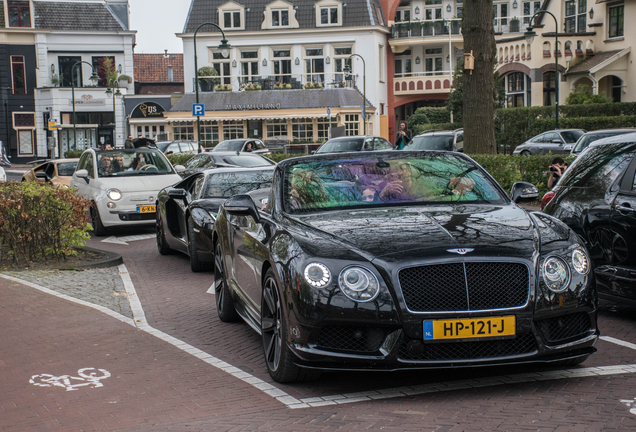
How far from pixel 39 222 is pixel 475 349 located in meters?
7.91

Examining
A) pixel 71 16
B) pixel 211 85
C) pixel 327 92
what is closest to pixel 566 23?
pixel 327 92

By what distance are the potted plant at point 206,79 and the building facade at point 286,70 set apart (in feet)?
0.24

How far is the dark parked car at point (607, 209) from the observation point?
7152mm

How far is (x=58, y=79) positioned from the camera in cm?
6153

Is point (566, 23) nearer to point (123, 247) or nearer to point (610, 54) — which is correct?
point (610, 54)

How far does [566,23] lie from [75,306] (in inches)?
1706

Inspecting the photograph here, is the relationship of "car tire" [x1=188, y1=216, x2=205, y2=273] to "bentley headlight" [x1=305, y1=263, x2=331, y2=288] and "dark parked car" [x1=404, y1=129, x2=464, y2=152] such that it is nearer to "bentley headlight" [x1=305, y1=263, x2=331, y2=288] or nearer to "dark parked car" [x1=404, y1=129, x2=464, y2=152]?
"bentley headlight" [x1=305, y1=263, x2=331, y2=288]

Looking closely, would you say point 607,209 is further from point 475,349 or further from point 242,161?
point 242,161

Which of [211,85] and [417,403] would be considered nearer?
[417,403]

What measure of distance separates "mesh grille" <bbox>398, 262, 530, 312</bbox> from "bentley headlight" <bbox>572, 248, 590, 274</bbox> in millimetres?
481

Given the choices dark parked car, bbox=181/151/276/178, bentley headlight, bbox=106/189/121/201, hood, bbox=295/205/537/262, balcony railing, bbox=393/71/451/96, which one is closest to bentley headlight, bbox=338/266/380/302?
hood, bbox=295/205/537/262

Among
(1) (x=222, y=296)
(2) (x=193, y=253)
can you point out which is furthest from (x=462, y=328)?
(2) (x=193, y=253)

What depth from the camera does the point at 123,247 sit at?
14.6 metres

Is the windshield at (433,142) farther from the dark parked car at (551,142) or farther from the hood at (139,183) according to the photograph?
the hood at (139,183)
